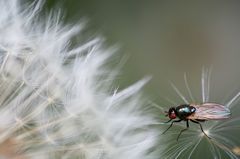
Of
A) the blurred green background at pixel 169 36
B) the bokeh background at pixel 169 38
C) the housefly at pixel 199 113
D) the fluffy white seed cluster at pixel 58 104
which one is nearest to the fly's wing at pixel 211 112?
the housefly at pixel 199 113

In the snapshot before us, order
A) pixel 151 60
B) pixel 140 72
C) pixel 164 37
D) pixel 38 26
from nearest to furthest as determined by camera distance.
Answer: pixel 38 26
pixel 140 72
pixel 151 60
pixel 164 37

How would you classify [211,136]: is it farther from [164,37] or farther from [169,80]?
[164,37]

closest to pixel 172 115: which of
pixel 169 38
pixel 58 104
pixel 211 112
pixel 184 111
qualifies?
pixel 184 111

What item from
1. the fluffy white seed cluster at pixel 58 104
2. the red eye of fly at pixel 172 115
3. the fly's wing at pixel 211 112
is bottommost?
the fly's wing at pixel 211 112

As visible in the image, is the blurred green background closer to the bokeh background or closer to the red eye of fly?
the bokeh background

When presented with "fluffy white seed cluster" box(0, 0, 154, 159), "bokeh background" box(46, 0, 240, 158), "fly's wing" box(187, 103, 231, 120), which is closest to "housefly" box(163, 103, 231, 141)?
"fly's wing" box(187, 103, 231, 120)

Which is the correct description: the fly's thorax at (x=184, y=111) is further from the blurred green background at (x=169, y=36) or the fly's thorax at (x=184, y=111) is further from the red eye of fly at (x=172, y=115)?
the blurred green background at (x=169, y=36)

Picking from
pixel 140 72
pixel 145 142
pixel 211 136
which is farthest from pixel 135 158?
pixel 140 72
